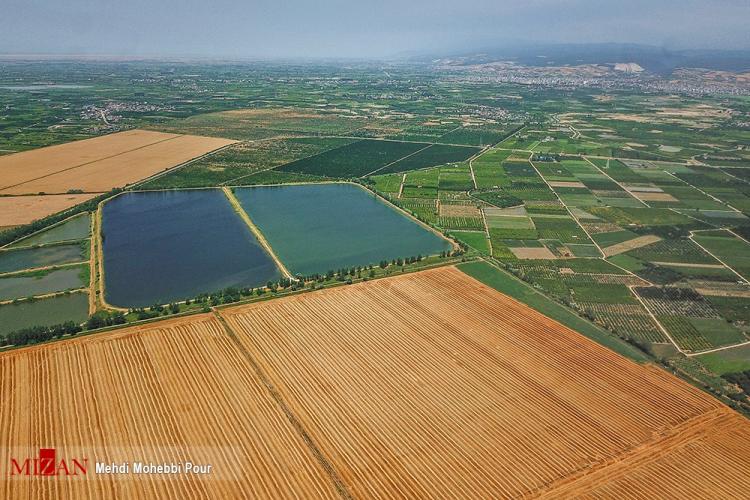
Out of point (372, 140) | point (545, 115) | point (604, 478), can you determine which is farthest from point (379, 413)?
point (545, 115)

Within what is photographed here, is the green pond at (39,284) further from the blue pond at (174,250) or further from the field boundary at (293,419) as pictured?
the field boundary at (293,419)

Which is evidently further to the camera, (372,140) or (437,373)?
(372,140)

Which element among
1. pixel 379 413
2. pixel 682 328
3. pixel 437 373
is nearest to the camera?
pixel 379 413

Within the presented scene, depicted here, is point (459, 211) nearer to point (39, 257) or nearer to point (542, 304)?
point (542, 304)

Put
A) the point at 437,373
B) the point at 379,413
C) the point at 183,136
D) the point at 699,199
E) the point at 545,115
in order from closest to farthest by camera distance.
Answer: the point at 379,413 → the point at 437,373 → the point at 699,199 → the point at 183,136 → the point at 545,115

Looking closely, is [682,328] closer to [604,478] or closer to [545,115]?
[604,478]

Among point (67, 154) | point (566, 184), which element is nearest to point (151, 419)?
point (566, 184)

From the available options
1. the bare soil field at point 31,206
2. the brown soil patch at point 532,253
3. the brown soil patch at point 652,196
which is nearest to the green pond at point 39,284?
the bare soil field at point 31,206
